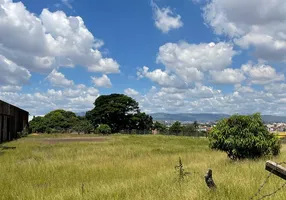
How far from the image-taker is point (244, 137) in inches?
599

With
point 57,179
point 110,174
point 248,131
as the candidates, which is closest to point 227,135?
point 248,131

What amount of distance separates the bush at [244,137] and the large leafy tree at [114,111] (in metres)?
62.8

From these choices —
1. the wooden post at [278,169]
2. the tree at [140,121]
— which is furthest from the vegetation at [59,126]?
the wooden post at [278,169]

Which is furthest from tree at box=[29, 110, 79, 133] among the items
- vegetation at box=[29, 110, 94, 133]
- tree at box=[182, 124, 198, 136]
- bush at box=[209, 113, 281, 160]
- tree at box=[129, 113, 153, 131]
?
bush at box=[209, 113, 281, 160]

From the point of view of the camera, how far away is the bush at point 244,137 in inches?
594

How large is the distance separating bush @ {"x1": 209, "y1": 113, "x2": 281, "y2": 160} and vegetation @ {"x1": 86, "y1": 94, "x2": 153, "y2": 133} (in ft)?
206

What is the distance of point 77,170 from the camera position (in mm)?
13711

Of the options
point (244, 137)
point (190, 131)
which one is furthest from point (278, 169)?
point (190, 131)

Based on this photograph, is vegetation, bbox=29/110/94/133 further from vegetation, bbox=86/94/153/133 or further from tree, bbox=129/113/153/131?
tree, bbox=129/113/153/131

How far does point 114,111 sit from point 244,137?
209 feet

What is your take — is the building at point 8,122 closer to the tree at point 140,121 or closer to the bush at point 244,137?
the bush at point 244,137

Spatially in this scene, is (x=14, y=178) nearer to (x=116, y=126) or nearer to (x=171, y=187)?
(x=171, y=187)

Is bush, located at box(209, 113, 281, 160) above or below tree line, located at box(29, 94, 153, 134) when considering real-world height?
below

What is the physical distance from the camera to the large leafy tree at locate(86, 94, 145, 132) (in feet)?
259
